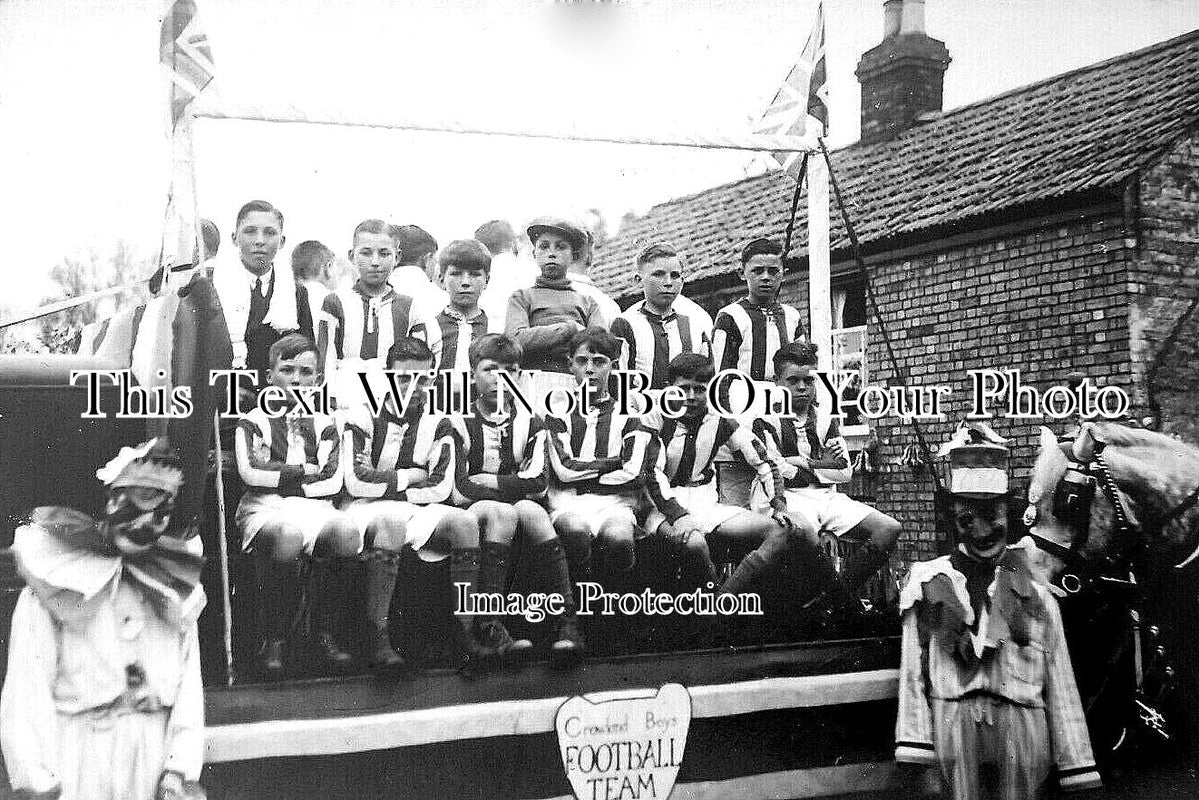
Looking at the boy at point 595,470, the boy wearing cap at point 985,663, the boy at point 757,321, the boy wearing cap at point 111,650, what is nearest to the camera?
the boy wearing cap at point 111,650

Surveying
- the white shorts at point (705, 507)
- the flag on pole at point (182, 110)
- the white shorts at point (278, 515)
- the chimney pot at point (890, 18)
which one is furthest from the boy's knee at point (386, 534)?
the chimney pot at point (890, 18)

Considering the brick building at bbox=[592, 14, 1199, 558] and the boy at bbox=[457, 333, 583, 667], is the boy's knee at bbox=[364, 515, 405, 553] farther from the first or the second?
the brick building at bbox=[592, 14, 1199, 558]

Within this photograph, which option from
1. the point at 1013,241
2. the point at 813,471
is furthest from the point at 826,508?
the point at 1013,241

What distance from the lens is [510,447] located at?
11.6ft

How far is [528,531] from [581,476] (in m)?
0.22

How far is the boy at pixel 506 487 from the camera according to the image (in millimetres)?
3492

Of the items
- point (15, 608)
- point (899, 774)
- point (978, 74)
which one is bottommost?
point (899, 774)

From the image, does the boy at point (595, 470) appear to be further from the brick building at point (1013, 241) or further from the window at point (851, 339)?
the window at point (851, 339)

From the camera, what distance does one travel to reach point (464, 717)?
343cm

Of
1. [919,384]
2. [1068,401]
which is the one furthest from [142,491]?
[1068,401]

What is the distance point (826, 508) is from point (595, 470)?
741 mm

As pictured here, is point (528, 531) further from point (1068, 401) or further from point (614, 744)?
point (1068, 401)

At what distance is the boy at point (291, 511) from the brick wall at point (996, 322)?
1490 mm

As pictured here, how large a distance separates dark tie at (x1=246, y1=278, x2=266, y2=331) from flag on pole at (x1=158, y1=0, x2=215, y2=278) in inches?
6.7
